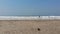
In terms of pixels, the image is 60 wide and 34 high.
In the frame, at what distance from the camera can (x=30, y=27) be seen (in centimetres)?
62

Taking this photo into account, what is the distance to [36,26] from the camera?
62 centimetres

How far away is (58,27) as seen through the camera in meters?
0.63

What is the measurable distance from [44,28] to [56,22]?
0.11m

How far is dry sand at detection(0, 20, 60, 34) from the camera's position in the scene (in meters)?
0.62

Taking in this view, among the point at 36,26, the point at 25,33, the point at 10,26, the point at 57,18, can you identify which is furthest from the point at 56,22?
the point at 10,26

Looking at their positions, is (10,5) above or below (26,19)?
Answer: above

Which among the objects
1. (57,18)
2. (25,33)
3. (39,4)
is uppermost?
(39,4)

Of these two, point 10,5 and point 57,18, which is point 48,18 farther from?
point 10,5

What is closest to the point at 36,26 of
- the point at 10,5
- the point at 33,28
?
the point at 33,28

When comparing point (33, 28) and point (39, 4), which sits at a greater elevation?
point (39, 4)

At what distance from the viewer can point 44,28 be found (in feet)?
2.05

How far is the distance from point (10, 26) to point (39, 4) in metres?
0.32

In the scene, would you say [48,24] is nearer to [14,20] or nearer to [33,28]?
[33,28]

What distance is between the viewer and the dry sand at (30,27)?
62 cm
